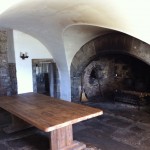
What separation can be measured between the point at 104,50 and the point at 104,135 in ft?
6.79

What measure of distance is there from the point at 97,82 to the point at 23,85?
8.00 ft

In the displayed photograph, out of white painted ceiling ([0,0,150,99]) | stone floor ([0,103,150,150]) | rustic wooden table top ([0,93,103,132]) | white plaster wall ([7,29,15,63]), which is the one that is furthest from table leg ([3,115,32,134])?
white painted ceiling ([0,0,150,99])

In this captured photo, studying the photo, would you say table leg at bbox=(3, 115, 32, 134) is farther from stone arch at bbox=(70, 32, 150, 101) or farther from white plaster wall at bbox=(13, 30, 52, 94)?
stone arch at bbox=(70, 32, 150, 101)

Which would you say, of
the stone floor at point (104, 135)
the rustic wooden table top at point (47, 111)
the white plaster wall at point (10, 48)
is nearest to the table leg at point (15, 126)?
the stone floor at point (104, 135)

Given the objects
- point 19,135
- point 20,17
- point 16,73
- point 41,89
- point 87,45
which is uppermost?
point 20,17

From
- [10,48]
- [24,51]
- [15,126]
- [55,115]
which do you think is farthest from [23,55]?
[55,115]

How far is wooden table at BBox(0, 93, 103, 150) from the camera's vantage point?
7.77 feet

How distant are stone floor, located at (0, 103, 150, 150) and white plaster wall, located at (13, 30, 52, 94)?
4.86 ft

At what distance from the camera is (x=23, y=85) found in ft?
16.3

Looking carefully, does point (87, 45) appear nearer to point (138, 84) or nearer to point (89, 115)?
point (138, 84)

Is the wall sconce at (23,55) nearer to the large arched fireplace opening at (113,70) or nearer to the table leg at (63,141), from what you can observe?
the large arched fireplace opening at (113,70)

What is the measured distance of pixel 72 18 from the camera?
339 cm

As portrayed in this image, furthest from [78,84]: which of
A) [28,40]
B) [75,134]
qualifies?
[75,134]

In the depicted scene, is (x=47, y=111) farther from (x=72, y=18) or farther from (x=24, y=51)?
(x=24, y=51)
